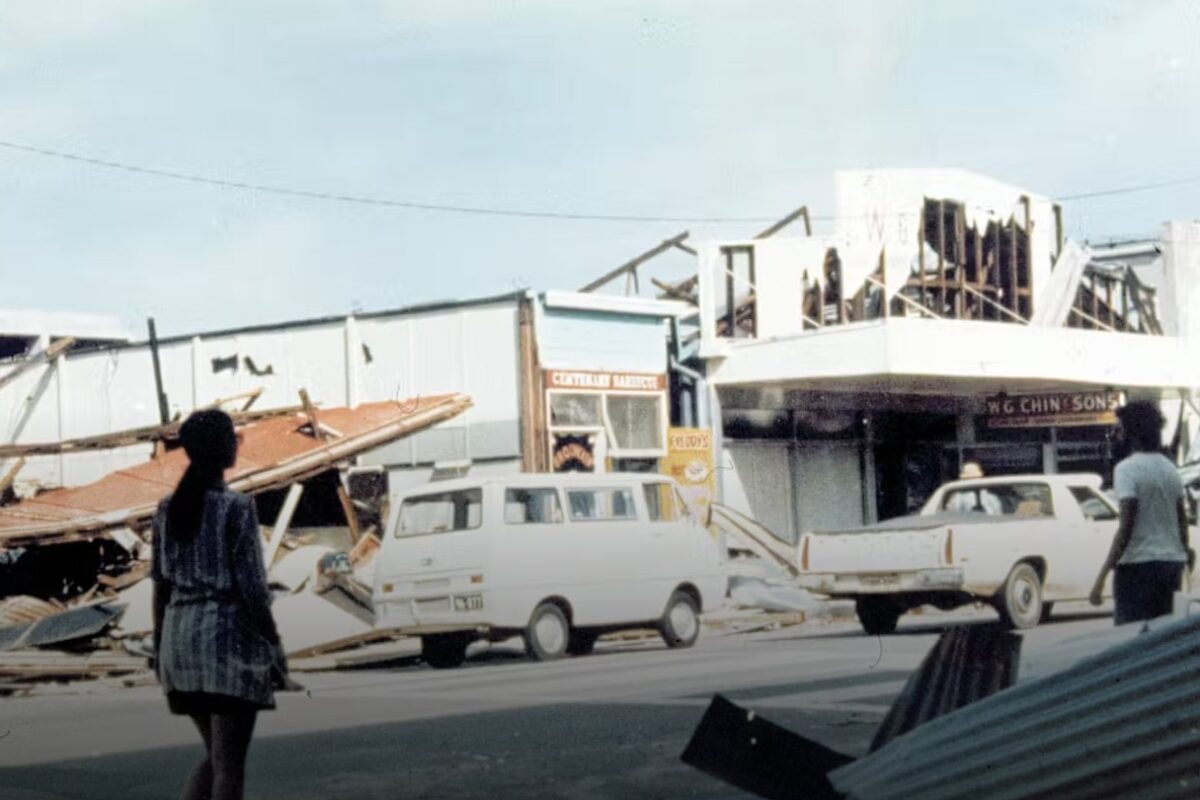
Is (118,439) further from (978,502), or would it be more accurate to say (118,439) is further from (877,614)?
(978,502)

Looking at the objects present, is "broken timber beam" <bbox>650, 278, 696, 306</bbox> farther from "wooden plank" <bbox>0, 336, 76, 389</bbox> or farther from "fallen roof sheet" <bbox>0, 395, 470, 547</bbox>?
"wooden plank" <bbox>0, 336, 76, 389</bbox>

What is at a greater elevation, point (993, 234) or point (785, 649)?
point (993, 234)

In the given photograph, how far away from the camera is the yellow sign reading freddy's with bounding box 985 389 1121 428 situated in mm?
28156

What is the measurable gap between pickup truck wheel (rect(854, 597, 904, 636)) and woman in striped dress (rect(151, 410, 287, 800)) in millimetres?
12148

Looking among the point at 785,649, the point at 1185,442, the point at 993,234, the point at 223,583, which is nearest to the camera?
the point at 223,583

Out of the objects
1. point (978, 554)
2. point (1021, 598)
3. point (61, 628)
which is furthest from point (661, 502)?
point (61, 628)

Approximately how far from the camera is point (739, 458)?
92.3 feet

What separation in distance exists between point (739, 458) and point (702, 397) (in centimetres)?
118

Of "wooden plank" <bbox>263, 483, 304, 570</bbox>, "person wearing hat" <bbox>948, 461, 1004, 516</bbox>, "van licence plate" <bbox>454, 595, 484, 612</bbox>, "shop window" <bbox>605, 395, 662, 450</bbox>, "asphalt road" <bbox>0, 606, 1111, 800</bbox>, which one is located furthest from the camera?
"shop window" <bbox>605, 395, 662, 450</bbox>

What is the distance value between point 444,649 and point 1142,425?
9216 mm

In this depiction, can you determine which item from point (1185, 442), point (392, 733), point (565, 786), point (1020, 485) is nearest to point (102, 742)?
point (392, 733)

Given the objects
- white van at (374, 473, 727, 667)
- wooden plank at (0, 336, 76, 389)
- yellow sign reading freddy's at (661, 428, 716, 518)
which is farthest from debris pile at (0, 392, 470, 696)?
wooden plank at (0, 336, 76, 389)

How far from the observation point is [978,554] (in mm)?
16453

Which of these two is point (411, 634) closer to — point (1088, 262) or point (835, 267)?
point (835, 267)
